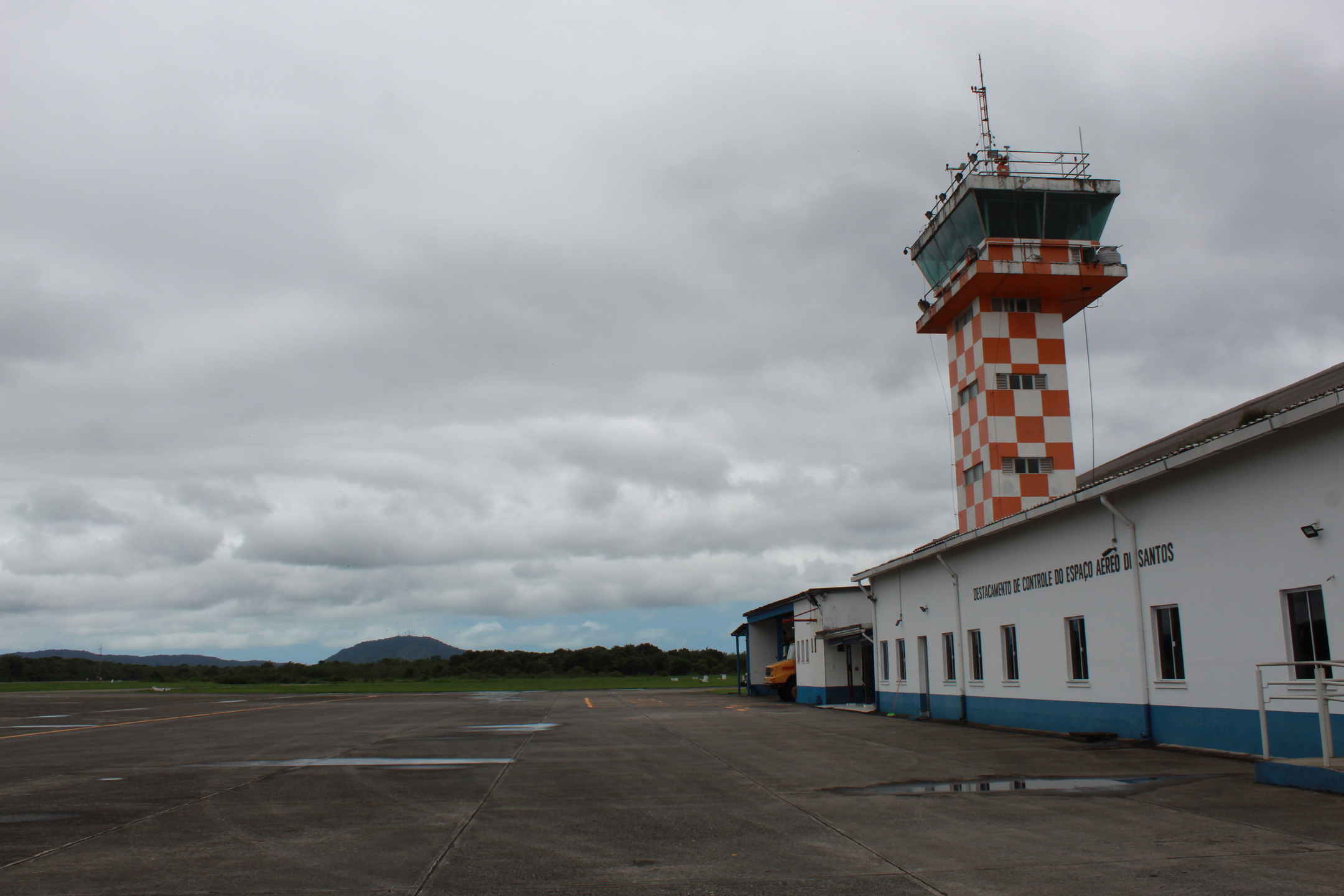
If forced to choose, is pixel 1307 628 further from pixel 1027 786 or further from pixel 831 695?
pixel 831 695

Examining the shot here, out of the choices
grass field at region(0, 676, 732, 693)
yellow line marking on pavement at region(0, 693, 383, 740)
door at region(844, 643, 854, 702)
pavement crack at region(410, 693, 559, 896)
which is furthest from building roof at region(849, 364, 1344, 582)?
grass field at region(0, 676, 732, 693)

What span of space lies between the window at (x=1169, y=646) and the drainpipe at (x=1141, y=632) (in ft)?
0.96

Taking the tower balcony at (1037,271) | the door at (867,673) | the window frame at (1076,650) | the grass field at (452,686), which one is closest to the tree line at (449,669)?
the grass field at (452,686)

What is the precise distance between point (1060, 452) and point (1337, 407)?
20.8 meters

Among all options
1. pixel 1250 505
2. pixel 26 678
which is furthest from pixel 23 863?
pixel 26 678

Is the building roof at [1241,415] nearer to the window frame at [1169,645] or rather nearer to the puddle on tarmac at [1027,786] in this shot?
the window frame at [1169,645]

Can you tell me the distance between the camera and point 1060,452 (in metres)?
31.3

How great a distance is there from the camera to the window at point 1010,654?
2158cm

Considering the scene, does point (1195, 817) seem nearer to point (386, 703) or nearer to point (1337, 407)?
point (1337, 407)

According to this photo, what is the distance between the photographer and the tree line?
98.7 meters

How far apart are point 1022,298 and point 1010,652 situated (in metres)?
14.5

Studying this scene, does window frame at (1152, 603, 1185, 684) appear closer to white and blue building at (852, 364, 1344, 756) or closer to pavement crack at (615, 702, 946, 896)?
white and blue building at (852, 364, 1344, 756)

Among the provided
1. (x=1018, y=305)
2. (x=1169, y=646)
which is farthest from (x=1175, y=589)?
(x=1018, y=305)

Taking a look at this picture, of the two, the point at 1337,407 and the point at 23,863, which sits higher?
the point at 1337,407
